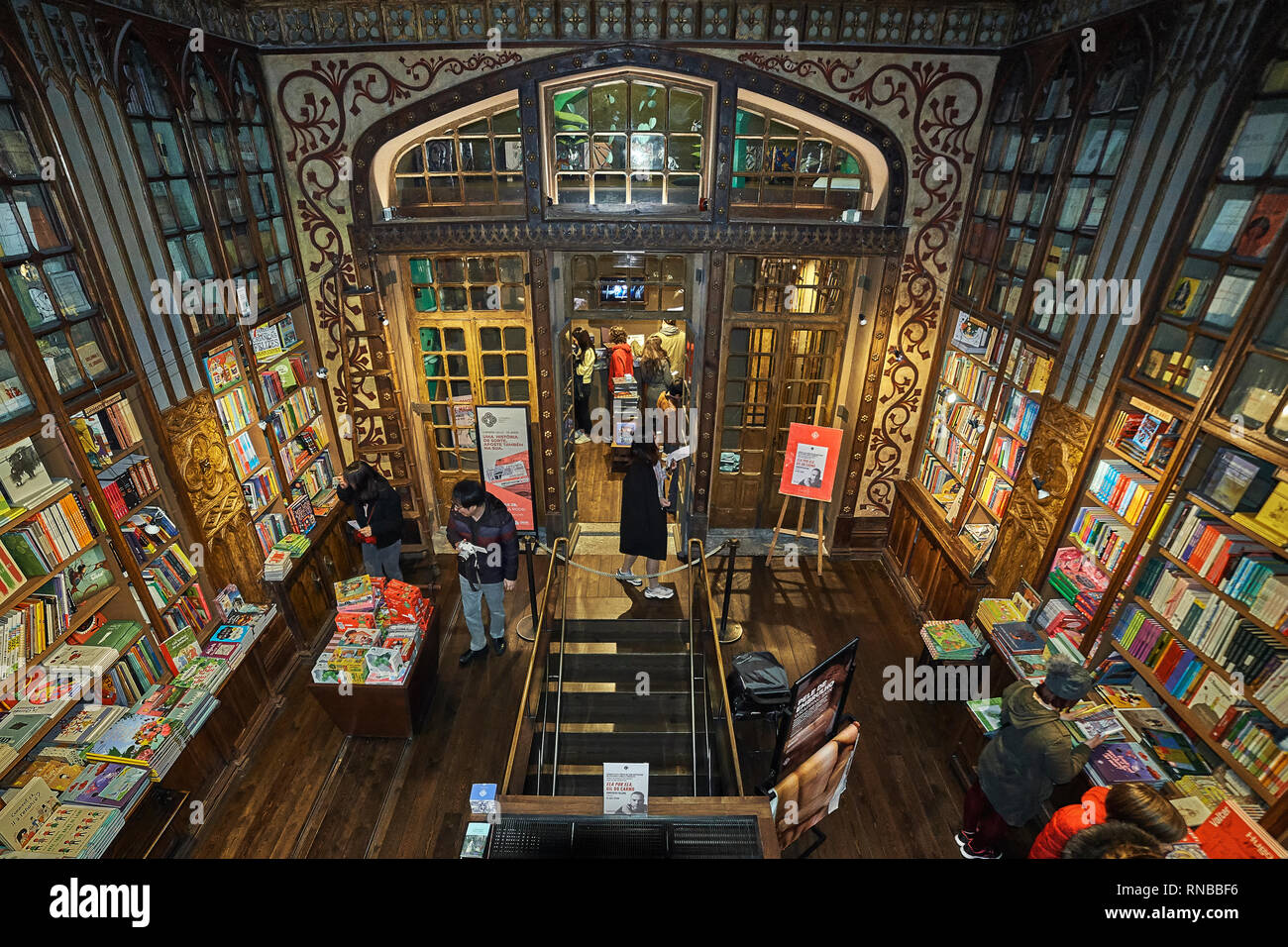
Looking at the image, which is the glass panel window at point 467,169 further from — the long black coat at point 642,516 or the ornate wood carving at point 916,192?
the long black coat at point 642,516

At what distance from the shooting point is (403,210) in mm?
6430

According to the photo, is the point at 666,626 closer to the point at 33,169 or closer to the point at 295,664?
the point at 295,664

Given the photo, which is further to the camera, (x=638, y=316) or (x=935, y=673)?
(x=638, y=316)

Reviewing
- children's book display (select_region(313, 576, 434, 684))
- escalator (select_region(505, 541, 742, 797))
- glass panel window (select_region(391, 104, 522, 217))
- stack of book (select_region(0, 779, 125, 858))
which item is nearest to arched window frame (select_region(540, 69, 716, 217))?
glass panel window (select_region(391, 104, 522, 217))

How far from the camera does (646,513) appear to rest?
6.19 meters

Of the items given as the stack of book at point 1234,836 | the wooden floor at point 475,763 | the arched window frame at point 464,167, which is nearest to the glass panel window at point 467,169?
the arched window frame at point 464,167

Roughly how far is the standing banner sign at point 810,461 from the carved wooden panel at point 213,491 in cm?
542

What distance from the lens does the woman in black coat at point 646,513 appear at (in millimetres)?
6000

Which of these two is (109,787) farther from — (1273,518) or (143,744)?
(1273,518)

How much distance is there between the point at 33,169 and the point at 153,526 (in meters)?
2.34

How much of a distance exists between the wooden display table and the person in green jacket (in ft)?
14.2

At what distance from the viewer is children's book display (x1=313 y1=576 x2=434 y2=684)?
196 inches

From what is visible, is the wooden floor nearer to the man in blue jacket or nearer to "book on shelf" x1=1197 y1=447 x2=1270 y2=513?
the man in blue jacket
